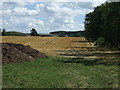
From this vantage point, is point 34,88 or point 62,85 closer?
point 34,88

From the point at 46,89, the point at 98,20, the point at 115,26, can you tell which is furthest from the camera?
the point at 98,20

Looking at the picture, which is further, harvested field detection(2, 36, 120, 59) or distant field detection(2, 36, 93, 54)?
distant field detection(2, 36, 93, 54)

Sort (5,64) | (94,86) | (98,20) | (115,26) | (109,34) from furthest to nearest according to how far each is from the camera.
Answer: (98,20)
(109,34)
(115,26)
(5,64)
(94,86)

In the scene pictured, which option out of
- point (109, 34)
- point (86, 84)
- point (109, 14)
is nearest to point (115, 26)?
point (109, 14)

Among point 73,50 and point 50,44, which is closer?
point 73,50

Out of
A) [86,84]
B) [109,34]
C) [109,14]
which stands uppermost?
[109,14]

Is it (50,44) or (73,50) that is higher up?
(50,44)

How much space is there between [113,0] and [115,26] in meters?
2.69

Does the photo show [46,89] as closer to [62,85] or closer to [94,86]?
[62,85]

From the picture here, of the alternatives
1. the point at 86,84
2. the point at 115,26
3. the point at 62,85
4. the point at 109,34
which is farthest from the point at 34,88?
the point at 109,34

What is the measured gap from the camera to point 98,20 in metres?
48.1

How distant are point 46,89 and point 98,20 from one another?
134 ft

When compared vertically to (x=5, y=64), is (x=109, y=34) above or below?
above

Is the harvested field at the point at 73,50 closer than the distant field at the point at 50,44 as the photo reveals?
Yes
